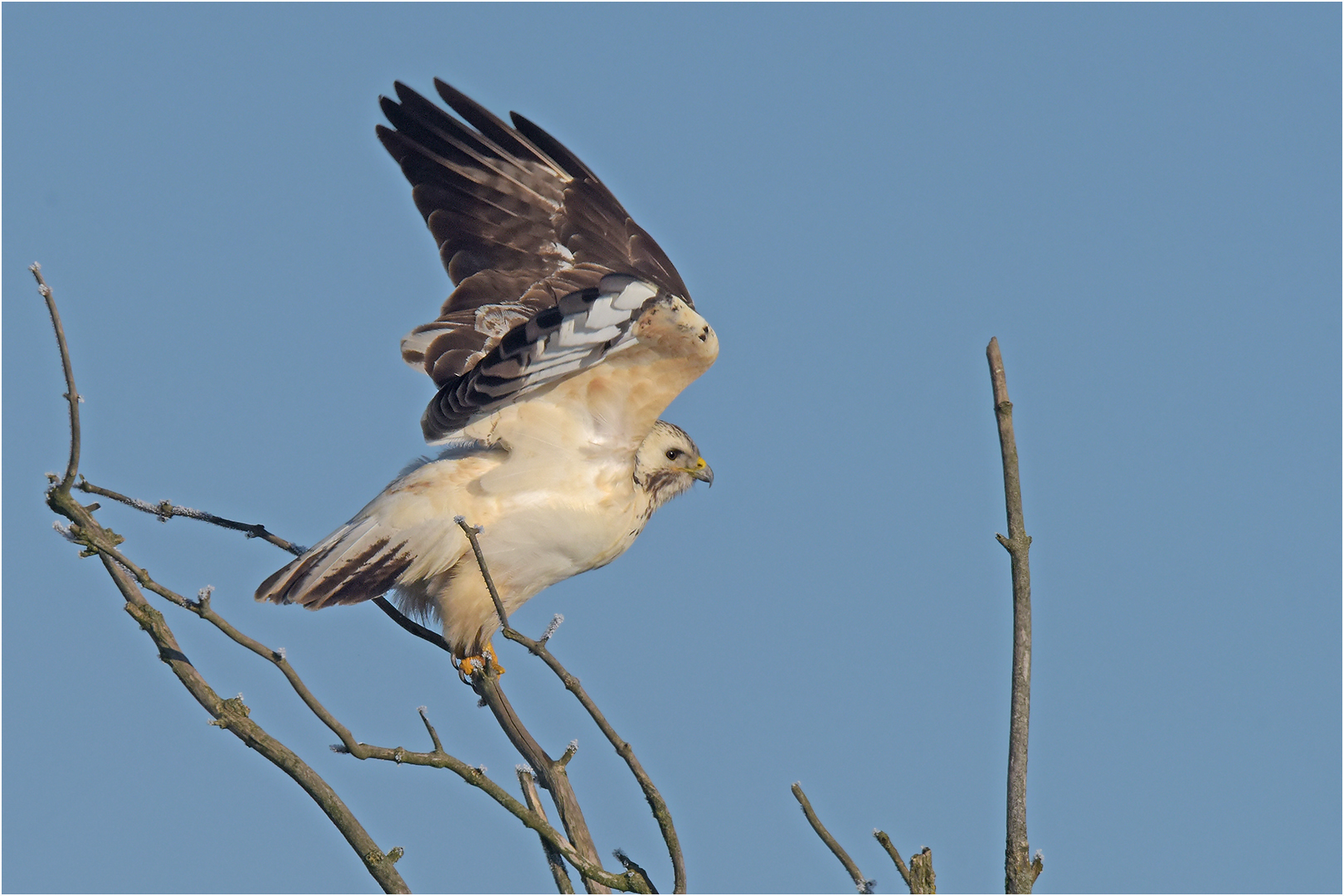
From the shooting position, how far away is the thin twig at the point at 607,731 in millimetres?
3729

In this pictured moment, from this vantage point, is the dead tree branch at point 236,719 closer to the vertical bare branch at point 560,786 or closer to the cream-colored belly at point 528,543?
the vertical bare branch at point 560,786

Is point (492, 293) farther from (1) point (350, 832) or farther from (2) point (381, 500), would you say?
(1) point (350, 832)

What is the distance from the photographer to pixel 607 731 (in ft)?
12.3

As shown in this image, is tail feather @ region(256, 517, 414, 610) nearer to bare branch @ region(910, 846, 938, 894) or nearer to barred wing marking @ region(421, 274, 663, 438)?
barred wing marking @ region(421, 274, 663, 438)

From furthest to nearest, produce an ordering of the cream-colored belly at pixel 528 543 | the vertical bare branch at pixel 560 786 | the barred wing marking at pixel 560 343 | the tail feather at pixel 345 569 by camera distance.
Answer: the cream-colored belly at pixel 528 543 → the tail feather at pixel 345 569 → the barred wing marking at pixel 560 343 → the vertical bare branch at pixel 560 786

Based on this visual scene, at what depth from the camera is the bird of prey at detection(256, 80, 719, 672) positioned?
5.48 m

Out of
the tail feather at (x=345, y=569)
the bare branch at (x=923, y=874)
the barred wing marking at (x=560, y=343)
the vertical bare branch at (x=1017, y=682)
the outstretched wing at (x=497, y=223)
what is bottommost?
the bare branch at (x=923, y=874)

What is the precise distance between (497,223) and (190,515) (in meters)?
2.81

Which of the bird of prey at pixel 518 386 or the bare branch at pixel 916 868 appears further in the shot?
the bird of prey at pixel 518 386

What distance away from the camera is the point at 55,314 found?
11.9 feet

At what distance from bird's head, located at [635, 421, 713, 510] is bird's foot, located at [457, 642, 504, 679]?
3.51 ft

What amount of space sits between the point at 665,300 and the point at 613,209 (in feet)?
6.46

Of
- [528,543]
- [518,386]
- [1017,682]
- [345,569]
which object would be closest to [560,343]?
[518,386]

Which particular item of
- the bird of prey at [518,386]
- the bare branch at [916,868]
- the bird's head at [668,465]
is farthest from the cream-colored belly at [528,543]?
the bare branch at [916,868]
